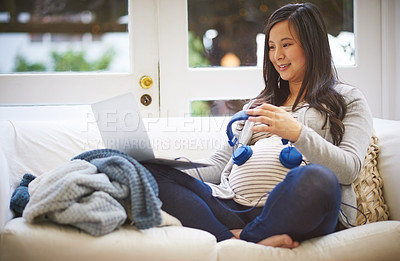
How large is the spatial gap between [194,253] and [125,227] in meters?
0.19

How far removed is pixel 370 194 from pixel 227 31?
44.5 inches

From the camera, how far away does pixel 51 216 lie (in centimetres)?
104

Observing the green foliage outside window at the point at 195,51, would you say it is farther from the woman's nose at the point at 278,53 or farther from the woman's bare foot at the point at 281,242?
the woman's bare foot at the point at 281,242

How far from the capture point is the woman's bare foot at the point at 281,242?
3.46 feet

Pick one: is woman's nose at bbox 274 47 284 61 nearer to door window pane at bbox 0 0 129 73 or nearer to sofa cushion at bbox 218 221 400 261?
sofa cushion at bbox 218 221 400 261

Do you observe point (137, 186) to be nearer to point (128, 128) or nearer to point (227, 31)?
point (128, 128)

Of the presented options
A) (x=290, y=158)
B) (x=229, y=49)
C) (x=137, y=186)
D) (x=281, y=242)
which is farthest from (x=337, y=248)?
(x=229, y=49)

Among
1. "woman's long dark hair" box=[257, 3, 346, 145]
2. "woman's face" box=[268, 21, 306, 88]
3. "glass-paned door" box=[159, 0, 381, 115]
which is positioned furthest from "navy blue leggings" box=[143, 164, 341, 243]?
"glass-paned door" box=[159, 0, 381, 115]

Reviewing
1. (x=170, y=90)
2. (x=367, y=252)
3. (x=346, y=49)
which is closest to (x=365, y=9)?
(x=346, y=49)

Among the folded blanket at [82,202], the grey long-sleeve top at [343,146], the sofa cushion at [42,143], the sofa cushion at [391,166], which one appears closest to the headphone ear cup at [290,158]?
the grey long-sleeve top at [343,146]

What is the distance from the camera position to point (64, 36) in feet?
6.72

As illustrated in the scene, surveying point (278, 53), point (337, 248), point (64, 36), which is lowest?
point (337, 248)

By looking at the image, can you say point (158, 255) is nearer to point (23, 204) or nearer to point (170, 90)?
point (23, 204)

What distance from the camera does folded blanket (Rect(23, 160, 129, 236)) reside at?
3.29 ft
